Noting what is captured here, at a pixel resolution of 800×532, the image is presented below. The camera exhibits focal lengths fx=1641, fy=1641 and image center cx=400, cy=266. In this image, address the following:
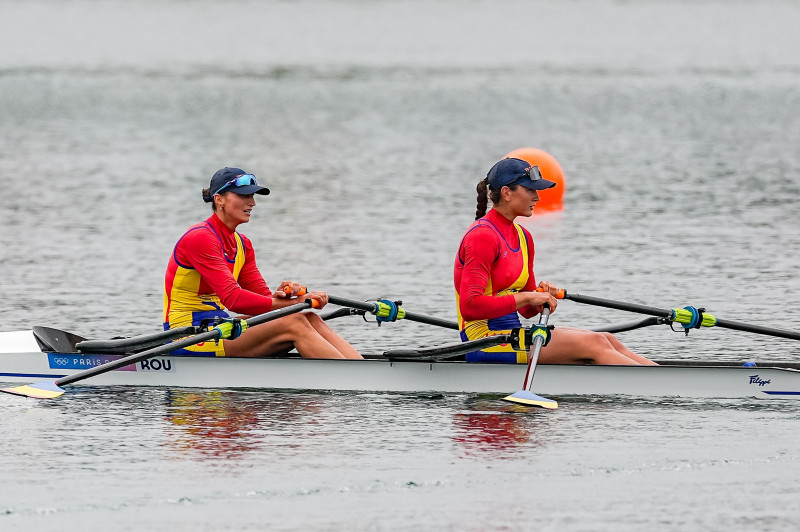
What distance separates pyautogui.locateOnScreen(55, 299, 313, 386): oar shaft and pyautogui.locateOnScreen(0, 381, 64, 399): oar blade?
2.2 inches

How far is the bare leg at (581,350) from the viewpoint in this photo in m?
11.1

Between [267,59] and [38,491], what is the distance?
53.4 m

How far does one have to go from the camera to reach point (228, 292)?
11.2m

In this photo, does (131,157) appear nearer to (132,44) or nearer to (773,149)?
(773,149)

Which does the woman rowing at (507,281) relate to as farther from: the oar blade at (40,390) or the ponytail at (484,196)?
the oar blade at (40,390)

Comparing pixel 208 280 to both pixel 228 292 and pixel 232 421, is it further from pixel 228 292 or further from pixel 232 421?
pixel 232 421

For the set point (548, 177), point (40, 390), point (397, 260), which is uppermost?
point (548, 177)

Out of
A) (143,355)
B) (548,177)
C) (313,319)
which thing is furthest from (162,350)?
(548,177)

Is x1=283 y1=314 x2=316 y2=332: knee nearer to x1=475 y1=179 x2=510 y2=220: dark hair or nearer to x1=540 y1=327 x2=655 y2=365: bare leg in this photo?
x1=475 y1=179 x2=510 y2=220: dark hair

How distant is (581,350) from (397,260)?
722cm

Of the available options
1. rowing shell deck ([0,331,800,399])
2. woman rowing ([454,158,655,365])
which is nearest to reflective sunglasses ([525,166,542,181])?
woman rowing ([454,158,655,365])

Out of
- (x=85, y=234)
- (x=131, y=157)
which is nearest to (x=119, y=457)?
(x=85, y=234)

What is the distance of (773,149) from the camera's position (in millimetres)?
30906

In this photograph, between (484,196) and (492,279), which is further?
(484,196)
